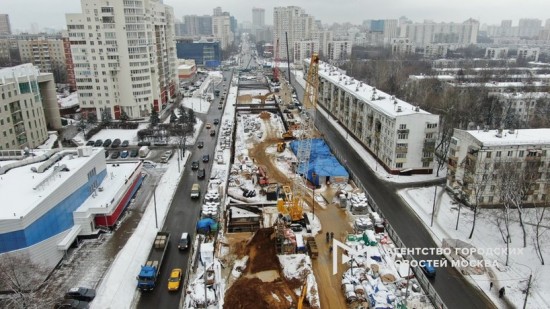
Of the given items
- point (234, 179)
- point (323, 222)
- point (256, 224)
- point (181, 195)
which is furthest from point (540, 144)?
point (181, 195)

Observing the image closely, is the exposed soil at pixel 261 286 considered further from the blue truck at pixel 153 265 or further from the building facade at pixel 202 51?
the building facade at pixel 202 51

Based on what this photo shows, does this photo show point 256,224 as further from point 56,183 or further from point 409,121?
point 409,121

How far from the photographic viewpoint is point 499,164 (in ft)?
127

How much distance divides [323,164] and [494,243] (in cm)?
2148

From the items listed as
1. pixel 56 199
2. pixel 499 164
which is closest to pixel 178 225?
pixel 56 199

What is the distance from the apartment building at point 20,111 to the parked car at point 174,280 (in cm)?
3895

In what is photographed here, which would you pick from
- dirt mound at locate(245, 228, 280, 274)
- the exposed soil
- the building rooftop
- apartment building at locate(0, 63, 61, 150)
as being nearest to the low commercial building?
dirt mound at locate(245, 228, 280, 274)

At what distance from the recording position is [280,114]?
271 feet

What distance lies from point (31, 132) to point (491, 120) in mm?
76507

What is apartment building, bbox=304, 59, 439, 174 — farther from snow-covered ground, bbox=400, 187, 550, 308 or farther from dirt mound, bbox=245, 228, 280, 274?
dirt mound, bbox=245, 228, 280, 274

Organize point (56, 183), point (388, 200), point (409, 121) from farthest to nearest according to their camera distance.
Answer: point (409, 121) < point (388, 200) < point (56, 183)

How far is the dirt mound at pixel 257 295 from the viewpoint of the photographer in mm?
25016

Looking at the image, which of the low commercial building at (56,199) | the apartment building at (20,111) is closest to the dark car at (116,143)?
the apartment building at (20,111)

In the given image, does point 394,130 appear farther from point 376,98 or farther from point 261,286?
point 261,286
